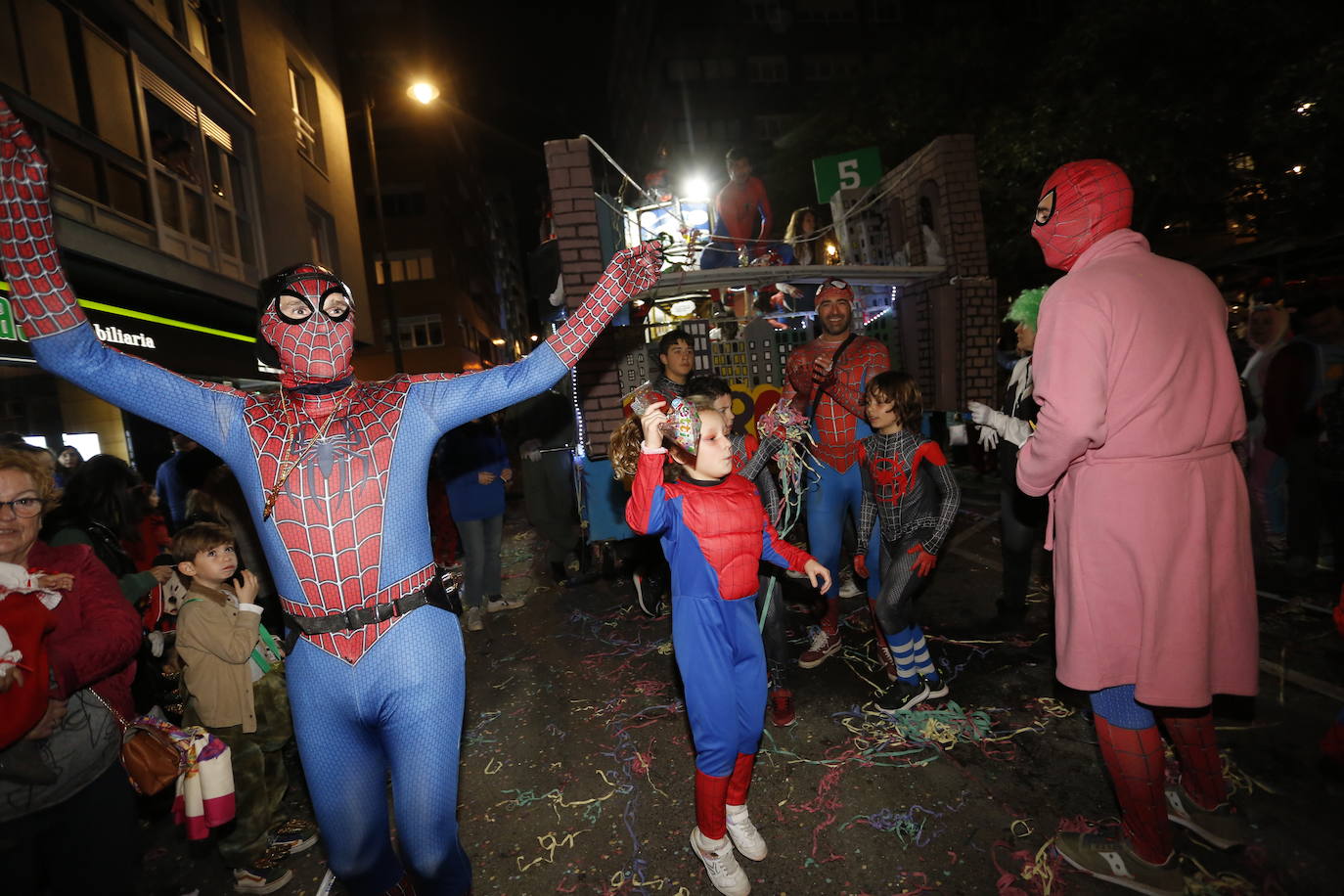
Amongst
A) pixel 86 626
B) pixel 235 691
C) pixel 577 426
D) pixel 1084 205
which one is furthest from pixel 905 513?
pixel 577 426

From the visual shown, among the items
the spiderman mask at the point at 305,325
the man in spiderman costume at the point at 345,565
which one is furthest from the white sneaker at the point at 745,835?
the spiderman mask at the point at 305,325

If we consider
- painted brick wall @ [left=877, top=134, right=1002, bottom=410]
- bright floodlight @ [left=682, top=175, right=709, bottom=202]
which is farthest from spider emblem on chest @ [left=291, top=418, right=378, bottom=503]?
bright floodlight @ [left=682, top=175, right=709, bottom=202]

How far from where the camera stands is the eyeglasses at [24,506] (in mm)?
2197

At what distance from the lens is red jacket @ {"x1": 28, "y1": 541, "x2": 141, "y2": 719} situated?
220 centimetres

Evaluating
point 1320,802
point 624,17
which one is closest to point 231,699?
point 1320,802

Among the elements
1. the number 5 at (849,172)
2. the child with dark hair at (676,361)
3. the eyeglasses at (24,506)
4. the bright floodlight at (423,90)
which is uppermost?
the bright floodlight at (423,90)

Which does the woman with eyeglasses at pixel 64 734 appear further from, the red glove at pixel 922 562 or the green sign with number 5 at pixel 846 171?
the green sign with number 5 at pixel 846 171

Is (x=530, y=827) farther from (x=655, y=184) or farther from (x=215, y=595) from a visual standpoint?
(x=655, y=184)

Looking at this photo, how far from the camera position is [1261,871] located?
7.75ft

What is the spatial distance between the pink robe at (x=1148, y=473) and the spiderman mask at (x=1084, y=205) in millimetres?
124

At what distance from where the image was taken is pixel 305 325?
2.04 metres

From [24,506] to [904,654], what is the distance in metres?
4.24

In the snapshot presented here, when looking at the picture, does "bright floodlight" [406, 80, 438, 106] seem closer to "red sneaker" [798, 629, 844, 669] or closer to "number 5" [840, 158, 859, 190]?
"number 5" [840, 158, 859, 190]

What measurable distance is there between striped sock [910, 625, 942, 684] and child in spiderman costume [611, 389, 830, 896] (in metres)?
1.58
